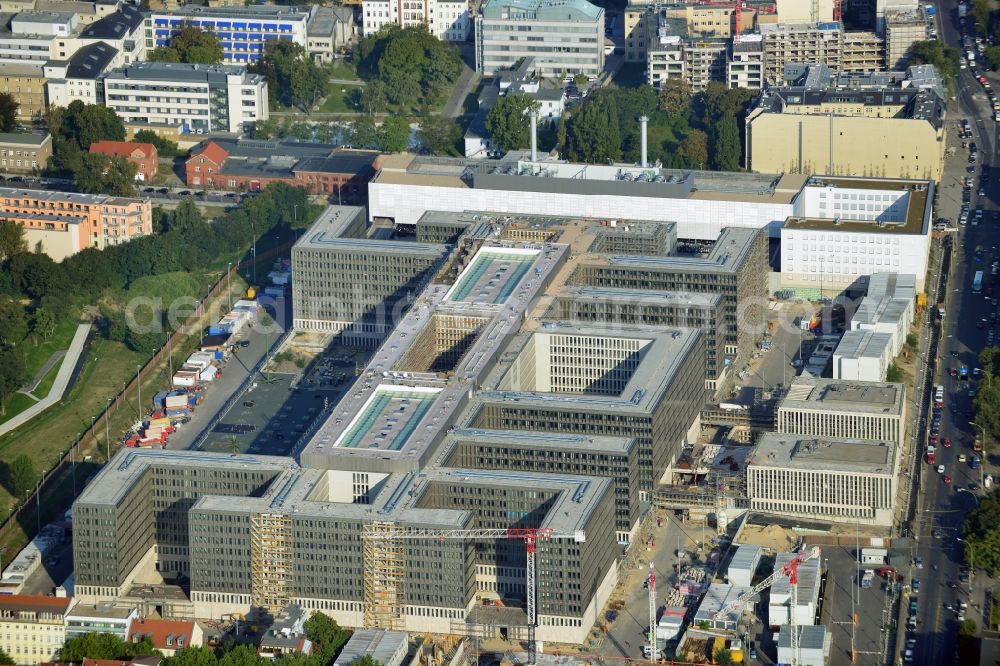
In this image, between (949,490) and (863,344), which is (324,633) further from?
(863,344)

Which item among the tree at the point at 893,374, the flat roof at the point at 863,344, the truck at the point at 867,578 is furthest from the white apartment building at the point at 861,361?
the truck at the point at 867,578

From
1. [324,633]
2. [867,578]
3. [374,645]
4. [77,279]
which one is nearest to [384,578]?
[324,633]

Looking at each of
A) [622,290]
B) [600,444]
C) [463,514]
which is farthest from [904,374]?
[463,514]

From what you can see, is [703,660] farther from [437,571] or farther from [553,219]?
[553,219]

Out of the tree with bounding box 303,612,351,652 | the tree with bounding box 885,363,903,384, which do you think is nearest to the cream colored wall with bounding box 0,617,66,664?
the tree with bounding box 303,612,351,652

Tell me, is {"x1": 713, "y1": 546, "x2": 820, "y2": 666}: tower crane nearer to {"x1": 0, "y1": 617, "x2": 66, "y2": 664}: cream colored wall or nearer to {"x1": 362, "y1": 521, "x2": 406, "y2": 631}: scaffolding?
{"x1": 362, "y1": 521, "x2": 406, "y2": 631}: scaffolding

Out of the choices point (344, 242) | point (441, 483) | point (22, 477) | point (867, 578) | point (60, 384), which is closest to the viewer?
point (441, 483)

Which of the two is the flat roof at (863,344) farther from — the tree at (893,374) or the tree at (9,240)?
the tree at (9,240)
